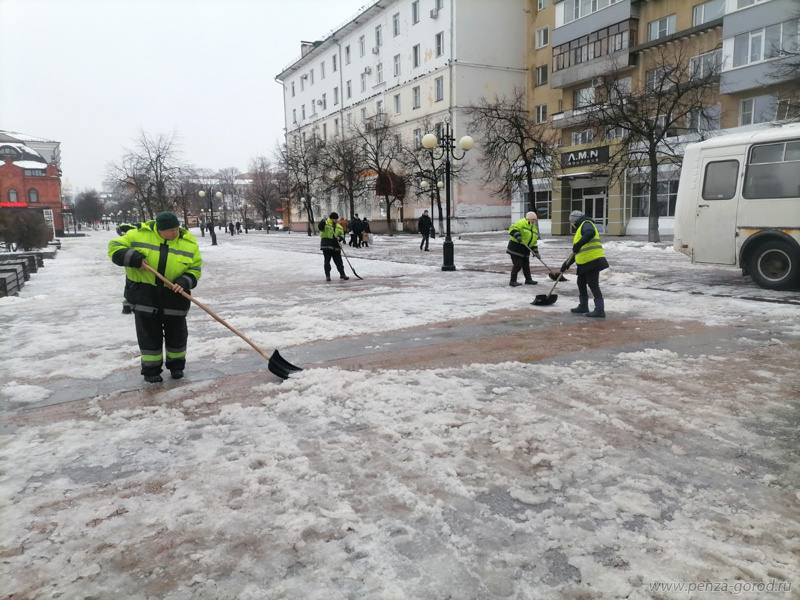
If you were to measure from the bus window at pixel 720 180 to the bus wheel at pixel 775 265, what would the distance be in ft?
4.18

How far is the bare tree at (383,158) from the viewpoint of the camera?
42.5 metres

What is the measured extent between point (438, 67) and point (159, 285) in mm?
40638

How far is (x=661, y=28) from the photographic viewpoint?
29.8m

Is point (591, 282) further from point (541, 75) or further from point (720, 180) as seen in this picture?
point (541, 75)

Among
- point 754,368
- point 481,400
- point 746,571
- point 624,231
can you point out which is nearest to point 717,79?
point 624,231

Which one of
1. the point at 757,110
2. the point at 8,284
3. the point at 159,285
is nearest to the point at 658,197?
the point at 757,110

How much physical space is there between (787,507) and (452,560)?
1865 millimetres

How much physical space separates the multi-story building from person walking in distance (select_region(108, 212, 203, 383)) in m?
23.2

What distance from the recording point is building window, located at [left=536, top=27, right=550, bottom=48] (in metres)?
38.9

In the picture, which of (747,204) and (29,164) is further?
(29,164)

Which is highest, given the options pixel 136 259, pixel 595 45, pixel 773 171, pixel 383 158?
pixel 595 45

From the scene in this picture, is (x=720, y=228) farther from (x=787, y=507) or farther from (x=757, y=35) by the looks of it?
(x=757, y=35)

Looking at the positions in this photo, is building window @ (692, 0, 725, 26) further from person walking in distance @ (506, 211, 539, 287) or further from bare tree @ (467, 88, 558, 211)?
person walking in distance @ (506, 211, 539, 287)

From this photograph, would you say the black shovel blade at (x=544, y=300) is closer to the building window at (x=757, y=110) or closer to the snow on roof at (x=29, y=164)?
the building window at (x=757, y=110)
